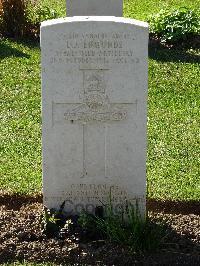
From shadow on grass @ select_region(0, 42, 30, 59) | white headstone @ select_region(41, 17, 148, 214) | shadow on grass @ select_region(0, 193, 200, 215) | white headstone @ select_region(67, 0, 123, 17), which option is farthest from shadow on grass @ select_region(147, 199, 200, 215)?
shadow on grass @ select_region(0, 42, 30, 59)

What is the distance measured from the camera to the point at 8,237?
232 inches

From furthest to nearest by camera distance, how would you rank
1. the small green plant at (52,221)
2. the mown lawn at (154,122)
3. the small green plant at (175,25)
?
the small green plant at (175,25) → the mown lawn at (154,122) → the small green plant at (52,221)

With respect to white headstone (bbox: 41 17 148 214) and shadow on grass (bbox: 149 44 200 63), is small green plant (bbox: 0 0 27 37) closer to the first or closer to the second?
shadow on grass (bbox: 149 44 200 63)

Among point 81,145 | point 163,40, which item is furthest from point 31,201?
point 163,40

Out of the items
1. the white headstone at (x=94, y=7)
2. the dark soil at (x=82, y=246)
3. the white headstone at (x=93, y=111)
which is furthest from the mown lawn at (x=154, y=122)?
the white headstone at (x=94, y=7)

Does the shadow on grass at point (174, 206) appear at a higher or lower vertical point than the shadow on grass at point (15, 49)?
lower

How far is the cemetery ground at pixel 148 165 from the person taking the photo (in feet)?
18.7

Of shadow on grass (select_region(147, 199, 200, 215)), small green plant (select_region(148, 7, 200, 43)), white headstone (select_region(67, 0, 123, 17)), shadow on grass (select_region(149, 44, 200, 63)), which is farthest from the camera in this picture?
small green plant (select_region(148, 7, 200, 43))

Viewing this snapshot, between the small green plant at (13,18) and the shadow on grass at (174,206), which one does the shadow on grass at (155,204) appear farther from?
the small green plant at (13,18)

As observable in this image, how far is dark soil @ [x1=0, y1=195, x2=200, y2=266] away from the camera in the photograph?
562 cm

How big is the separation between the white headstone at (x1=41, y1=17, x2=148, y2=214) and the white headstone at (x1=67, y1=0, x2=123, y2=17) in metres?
4.19

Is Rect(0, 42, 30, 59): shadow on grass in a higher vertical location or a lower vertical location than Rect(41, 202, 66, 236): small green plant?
higher

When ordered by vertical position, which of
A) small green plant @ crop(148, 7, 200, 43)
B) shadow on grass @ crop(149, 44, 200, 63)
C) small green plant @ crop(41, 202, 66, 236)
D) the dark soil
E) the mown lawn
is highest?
small green plant @ crop(148, 7, 200, 43)

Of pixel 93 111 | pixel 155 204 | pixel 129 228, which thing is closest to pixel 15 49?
pixel 155 204
